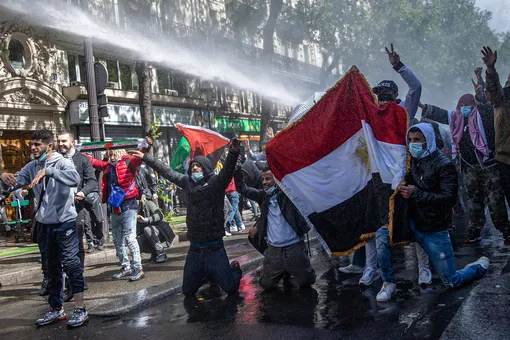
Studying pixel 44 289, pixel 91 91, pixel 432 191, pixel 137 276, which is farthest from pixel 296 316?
pixel 91 91

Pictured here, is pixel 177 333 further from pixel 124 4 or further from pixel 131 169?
pixel 124 4

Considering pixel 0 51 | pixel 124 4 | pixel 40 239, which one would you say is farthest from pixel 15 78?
pixel 40 239

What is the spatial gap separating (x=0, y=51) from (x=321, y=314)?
15248 millimetres

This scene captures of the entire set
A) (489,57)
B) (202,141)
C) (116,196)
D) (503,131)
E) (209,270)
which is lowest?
(209,270)

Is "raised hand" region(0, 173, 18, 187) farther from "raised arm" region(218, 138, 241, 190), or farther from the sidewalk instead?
the sidewalk

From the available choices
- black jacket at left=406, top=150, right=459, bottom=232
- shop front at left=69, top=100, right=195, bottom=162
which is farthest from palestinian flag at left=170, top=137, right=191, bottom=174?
shop front at left=69, top=100, right=195, bottom=162

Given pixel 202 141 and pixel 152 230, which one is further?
pixel 202 141

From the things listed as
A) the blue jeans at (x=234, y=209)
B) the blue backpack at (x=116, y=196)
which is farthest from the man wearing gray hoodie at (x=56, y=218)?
the blue jeans at (x=234, y=209)

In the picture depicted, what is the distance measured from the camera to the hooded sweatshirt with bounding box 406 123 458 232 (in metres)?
4.33

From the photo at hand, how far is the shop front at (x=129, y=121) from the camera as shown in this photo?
1870 cm

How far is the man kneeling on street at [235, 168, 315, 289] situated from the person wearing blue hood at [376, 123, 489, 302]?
0.93 meters

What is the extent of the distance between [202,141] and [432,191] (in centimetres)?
433

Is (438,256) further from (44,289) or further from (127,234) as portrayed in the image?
(44,289)

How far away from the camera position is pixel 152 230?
7.54 metres
